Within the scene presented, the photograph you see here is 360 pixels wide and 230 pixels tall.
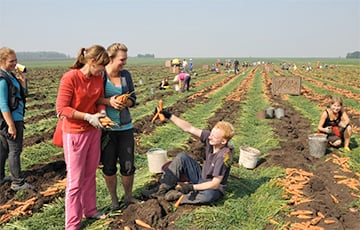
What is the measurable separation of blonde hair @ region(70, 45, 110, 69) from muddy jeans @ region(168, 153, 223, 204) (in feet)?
5.78

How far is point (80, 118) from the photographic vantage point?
3355 millimetres

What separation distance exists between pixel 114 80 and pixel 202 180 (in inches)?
69.6

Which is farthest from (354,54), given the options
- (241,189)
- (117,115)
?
(117,115)

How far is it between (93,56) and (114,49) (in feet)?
1.28

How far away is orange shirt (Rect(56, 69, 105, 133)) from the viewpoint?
3.28 meters

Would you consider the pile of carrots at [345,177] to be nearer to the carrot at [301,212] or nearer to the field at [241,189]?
the field at [241,189]

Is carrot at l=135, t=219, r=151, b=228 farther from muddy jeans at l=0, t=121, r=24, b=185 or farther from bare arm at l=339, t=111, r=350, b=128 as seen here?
bare arm at l=339, t=111, r=350, b=128

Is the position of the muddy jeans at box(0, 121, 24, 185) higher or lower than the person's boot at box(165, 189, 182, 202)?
higher

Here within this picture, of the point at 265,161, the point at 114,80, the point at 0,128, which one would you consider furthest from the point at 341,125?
the point at 0,128

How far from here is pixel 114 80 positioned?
12.6ft

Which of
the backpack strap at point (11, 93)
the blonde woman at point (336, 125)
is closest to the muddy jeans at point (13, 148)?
the backpack strap at point (11, 93)

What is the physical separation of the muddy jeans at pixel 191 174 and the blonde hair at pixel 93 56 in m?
1.76

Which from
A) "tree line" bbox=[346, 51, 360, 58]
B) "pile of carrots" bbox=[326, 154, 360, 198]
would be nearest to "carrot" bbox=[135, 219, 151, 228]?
"pile of carrots" bbox=[326, 154, 360, 198]

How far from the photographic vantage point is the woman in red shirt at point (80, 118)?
3.31m
